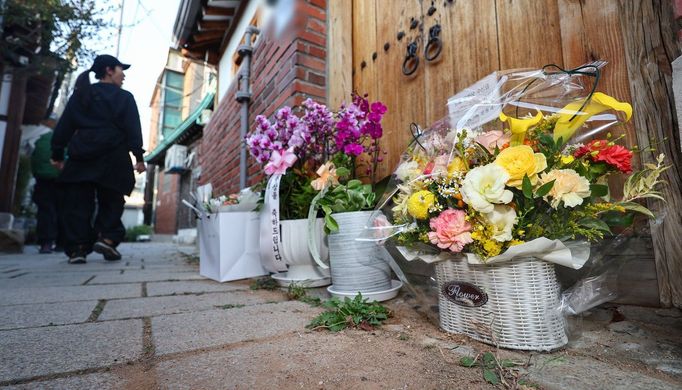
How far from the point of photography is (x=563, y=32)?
3.90 ft

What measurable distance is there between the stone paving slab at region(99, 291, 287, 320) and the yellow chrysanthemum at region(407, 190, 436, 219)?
82 cm

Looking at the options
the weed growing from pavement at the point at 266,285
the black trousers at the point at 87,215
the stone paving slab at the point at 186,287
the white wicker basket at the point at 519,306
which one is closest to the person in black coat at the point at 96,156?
the black trousers at the point at 87,215

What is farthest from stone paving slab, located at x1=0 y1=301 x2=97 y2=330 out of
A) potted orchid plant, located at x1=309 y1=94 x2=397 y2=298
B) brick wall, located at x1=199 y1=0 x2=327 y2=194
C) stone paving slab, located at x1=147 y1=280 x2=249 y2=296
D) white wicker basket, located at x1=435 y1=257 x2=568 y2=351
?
brick wall, located at x1=199 y1=0 x2=327 y2=194

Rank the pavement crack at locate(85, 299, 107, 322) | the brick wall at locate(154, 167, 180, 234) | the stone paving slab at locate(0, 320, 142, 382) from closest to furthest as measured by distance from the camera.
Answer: the stone paving slab at locate(0, 320, 142, 382) < the pavement crack at locate(85, 299, 107, 322) < the brick wall at locate(154, 167, 180, 234)

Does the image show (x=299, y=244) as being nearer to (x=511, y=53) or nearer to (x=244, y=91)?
(x=511, y=53)

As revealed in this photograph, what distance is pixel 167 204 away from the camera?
11.6 metres

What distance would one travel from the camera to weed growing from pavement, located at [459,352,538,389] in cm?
67

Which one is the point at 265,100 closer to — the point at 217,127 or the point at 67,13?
the point at 217,127

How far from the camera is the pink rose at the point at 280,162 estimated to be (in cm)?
167

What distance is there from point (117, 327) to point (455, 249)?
1.03m

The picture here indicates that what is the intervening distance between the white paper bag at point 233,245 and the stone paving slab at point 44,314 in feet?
2.17

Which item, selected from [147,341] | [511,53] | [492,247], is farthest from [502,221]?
[147,341]

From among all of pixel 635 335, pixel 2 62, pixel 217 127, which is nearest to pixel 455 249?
pixel 635 335

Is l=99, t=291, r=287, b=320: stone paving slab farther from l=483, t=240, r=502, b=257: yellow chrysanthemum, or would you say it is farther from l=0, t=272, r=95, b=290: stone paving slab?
l=483, t=240, r=502, b=257: yellow chrysanthemum
